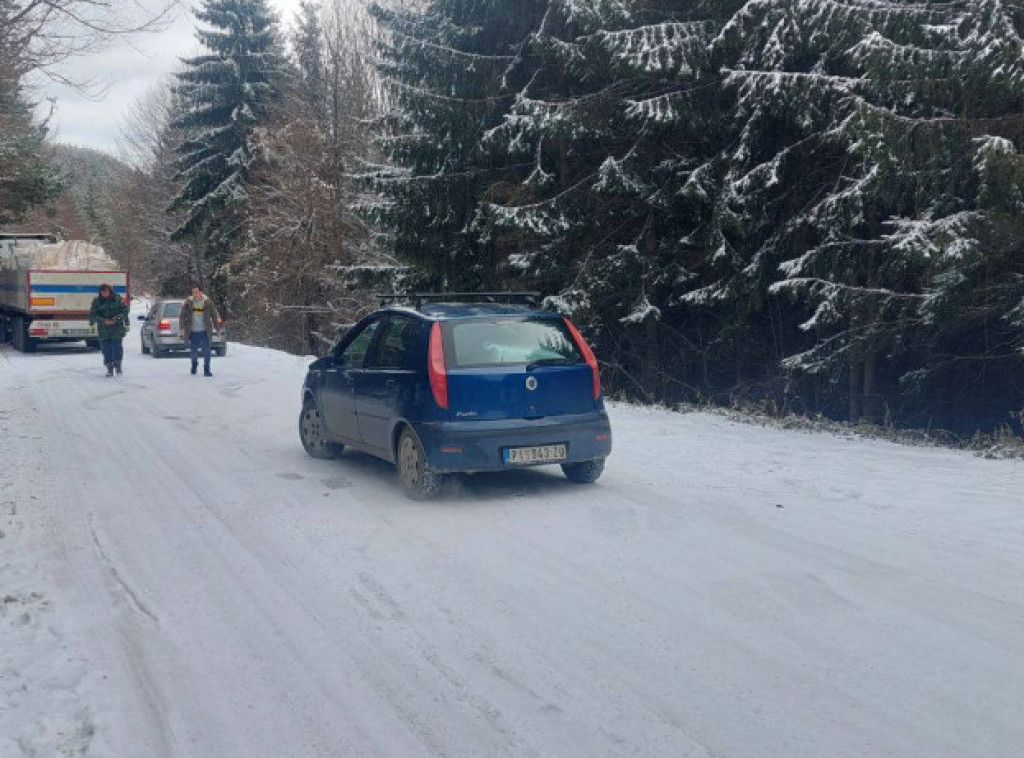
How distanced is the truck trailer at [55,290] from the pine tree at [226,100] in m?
9.92

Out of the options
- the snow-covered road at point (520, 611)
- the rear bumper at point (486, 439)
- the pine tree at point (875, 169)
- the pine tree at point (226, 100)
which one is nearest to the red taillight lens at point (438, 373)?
the rear bumper at point (486, 439)

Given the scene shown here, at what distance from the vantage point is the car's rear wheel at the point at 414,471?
859 centimetres

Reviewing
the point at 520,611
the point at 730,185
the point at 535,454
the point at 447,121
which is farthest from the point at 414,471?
the point at 447,121

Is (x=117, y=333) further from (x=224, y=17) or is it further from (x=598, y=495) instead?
(x=224, y=17)

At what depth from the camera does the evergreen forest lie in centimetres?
1190

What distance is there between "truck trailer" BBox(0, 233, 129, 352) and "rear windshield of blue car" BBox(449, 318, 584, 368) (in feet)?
77.9

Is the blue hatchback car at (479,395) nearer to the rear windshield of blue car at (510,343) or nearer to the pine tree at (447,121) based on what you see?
the rear windshield of blue car at (510,343)

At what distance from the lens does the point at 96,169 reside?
342 feet

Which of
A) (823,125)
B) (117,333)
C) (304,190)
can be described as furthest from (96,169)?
(823,125)

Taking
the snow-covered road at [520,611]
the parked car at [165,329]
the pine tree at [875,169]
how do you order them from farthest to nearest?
the parked car at [165,329] < the pine tree at [875,169] < the snow-covered road at [520,611]

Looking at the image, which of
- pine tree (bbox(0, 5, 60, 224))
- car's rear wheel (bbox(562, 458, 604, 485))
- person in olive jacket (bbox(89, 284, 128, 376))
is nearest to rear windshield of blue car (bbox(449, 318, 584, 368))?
car's rear wheel (bbox(562, 458, 604, 485))

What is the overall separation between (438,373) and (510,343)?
742 mm

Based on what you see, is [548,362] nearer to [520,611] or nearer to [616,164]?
[520,611]

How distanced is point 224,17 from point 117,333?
2498 cm
